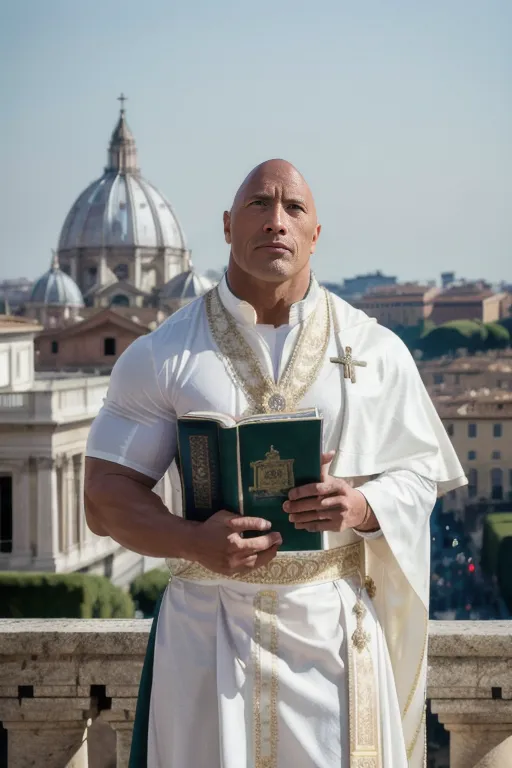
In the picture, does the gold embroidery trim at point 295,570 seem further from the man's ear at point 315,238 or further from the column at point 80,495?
the column at point 80,495

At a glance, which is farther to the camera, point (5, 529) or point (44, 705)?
point (5, 529)

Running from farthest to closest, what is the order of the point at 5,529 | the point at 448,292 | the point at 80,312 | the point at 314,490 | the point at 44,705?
1. the point at 448,292
2. the point at 80,312
3. the point at 5,529
4. the point at 44,705
5. the point at 314,490

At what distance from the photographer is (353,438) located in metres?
2.51

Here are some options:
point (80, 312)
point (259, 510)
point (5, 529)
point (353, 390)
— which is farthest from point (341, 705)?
point (80, 312)

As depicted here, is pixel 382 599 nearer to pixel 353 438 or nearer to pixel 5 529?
pixel 353 438

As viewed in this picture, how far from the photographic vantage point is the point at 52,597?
21.1 m

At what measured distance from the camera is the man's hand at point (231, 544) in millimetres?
2328

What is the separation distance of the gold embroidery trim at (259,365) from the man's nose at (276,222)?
19 centimetres

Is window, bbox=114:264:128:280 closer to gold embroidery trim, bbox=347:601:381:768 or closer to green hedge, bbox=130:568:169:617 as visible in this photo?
green hedge, bbox=130:568:169:617

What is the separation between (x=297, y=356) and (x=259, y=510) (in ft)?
1.15

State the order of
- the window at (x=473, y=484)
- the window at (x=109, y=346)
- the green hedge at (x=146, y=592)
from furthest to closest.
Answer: the window at (x=109, y=346)
the window at (x=473, y=484)
the green hedge at (x=146, y=592)

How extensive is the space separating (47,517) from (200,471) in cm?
2601

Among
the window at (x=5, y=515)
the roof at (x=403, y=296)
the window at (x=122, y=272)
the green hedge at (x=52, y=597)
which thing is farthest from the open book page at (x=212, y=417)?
the roof at (x=403, y=296)

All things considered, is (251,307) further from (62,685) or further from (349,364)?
(62,685)
